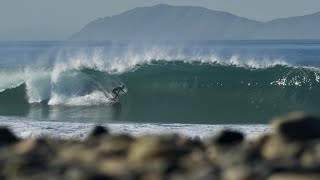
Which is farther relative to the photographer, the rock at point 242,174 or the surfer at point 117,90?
the surfer at point 117,90

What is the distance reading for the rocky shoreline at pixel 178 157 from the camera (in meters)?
4.88

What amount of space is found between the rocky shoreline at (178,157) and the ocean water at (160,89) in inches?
463

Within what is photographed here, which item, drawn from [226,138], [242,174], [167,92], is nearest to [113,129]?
[226,138]

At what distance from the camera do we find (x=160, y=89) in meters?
25.2

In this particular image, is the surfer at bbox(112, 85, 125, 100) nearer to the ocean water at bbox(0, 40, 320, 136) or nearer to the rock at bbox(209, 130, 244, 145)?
the ocean water at bbox(0, 40, 320, 136)

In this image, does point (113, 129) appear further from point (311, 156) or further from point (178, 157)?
point (311, 156)

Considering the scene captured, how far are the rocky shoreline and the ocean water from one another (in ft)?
38.6

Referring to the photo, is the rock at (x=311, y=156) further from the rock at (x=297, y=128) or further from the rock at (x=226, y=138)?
the rock at (x=226, y=138)

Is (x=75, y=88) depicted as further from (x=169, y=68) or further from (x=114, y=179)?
(x=114, y=179)

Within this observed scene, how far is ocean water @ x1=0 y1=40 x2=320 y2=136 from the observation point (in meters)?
20.0

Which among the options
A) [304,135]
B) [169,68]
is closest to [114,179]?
[304,135]

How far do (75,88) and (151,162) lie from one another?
1905 centimetres

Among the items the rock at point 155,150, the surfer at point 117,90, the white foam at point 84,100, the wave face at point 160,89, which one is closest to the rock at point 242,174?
the rock at point 155,150

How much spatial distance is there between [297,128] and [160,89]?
19438 mm
